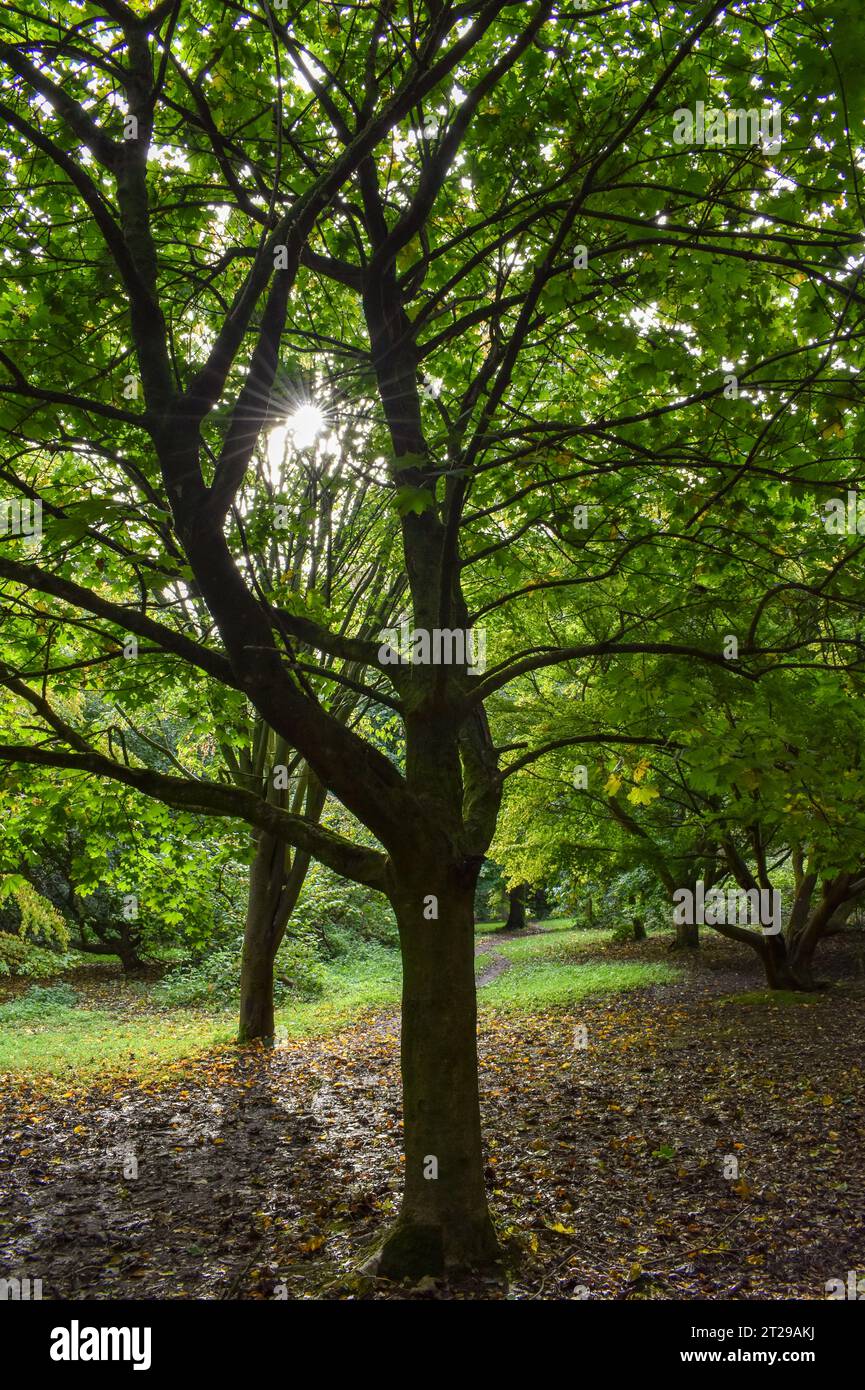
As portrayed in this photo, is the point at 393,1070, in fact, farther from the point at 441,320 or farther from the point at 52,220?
the point at 52,220

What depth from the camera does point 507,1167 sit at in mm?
6223

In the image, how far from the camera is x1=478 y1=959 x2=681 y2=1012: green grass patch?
15977 mm

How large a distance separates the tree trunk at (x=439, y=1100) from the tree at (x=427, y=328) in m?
0.02

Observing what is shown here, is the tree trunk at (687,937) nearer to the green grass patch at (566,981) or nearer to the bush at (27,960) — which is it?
the green grass patch at (566,981)

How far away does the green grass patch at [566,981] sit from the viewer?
1598 centimetres

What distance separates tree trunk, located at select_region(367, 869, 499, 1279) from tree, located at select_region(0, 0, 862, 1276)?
0.05 feet

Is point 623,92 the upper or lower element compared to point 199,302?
lower

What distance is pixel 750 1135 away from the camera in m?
6.72

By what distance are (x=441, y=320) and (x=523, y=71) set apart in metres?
1.94

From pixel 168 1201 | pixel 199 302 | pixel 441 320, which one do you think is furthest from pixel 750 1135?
pixel 199 302
